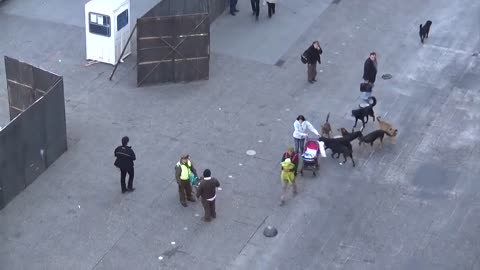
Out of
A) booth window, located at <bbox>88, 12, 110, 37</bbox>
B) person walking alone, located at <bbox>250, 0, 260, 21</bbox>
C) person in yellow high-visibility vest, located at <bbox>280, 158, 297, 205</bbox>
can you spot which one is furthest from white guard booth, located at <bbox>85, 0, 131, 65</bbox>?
person in yellow high-visibility vest, located at <bbox>280, 158, 297, 205</bbox>

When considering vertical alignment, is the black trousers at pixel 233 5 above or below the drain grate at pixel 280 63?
above

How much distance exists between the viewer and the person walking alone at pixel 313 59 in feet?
86.1

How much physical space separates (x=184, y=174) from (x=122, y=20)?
25.1 ft

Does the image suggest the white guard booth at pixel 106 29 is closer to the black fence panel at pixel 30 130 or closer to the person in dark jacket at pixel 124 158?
the black fence panel at pixel 30 130

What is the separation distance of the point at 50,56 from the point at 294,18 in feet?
25.1

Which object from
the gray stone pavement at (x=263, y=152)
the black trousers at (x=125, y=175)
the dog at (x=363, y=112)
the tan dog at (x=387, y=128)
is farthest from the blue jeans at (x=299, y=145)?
the black trousers at (x=125, y=175)

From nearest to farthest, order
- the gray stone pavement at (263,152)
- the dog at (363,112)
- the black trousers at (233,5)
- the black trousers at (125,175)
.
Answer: the gray stone pavement at (263,152)
the black trousers at (125,175)
the dog at (363,112)
the black trousers at (233,5)

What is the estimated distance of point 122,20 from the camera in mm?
27109

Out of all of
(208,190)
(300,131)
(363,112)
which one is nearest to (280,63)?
(363,112)

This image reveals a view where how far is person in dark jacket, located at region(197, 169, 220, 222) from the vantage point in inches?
797

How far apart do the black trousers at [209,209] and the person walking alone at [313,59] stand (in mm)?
6742

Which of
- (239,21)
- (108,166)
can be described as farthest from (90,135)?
(239,21)

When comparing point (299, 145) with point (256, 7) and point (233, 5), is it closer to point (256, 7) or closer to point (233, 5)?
point (256, 7)

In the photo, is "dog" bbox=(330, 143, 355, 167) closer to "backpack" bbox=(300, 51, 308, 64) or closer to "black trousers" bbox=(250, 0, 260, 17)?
"backpack" bbox=(300, 51, 308, 64)
